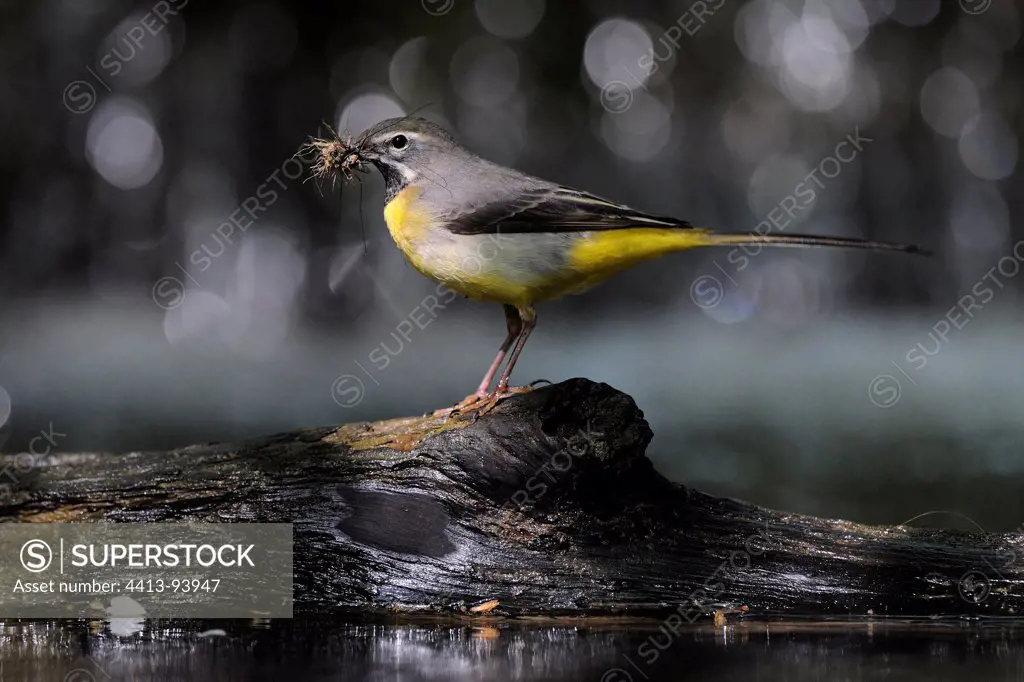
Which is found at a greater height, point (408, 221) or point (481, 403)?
point (408, 221)

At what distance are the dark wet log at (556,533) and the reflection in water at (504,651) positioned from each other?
6.3 inches

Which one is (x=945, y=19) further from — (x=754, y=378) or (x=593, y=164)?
(x=754, y=378)

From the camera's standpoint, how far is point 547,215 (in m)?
5.48

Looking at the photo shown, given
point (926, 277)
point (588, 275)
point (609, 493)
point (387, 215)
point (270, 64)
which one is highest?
point (270, 64)

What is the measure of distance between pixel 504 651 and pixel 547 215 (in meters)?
2.21

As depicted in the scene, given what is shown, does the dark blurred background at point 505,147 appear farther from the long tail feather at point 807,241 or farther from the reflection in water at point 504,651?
the reflection in water at point 504,651

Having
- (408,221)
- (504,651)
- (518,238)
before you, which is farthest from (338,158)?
(504,651)

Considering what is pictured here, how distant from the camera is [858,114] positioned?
15219 mm

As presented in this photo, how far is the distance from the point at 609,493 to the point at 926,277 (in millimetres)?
11626

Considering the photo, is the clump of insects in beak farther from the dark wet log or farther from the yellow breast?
the dark wet log

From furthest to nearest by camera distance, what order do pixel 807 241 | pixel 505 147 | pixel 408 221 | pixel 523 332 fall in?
pixel 505 147 < pixel 523 332 < pixel 408 221 < pixel 807 241

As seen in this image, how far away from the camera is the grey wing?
212 inches

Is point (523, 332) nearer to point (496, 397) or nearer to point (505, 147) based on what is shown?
point (496, 397)

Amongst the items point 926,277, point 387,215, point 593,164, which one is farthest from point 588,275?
point 926,277
